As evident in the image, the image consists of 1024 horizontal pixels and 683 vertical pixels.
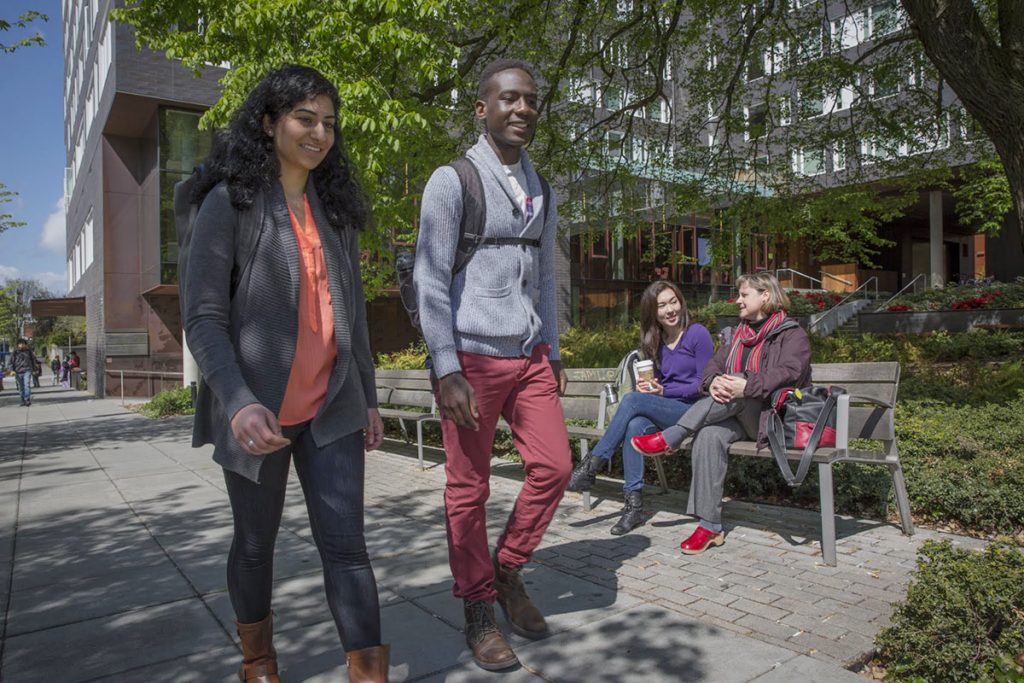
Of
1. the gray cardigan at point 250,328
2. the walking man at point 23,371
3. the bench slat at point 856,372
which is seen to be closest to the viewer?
the gray cardigan at point 250,328

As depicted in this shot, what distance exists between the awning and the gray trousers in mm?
33960

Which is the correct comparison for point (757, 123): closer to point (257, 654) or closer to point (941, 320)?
point (941, 320)

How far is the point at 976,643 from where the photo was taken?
8.42ft

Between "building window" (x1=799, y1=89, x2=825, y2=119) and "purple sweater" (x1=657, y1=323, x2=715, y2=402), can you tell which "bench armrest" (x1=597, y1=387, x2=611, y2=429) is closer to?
"purple sweater" (x1=657, y1=323, x2=715, y2=402)

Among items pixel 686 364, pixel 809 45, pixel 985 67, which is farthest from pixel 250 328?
pixel 809 45

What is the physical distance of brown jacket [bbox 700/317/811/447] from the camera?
4.63 metres

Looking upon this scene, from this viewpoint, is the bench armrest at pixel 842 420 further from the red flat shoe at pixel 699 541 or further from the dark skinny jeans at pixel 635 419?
the dark skinny jeans at pixel 635 419

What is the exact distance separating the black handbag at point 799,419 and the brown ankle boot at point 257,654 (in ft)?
9.65

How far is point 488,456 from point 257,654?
1055 mm

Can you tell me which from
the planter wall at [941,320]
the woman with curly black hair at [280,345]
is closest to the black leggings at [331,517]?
the woman with curly black hair at [280,345]

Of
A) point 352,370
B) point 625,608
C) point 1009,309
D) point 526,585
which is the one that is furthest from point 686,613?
point 1009,309

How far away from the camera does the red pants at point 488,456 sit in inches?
119

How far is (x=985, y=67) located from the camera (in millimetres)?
5922

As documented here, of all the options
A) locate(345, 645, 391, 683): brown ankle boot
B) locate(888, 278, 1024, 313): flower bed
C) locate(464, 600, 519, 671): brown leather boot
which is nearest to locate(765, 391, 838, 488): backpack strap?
locate(464, 600, 519, 671): brown leather boot
